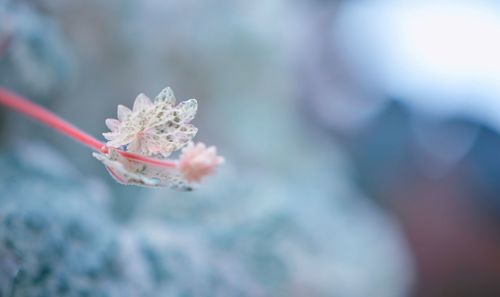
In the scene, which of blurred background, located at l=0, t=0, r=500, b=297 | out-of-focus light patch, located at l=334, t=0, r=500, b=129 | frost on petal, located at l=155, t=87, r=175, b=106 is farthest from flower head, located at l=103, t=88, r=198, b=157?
out-of-focus light patch, located at l=334, t=0, r=500, b=129

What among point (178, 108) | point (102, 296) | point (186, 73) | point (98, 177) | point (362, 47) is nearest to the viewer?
point (178, 108)

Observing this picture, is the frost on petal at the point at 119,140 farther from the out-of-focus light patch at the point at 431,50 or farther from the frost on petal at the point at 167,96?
the out-of-focus light patch at the point at 431,50

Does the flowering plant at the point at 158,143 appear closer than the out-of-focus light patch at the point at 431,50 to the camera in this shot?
Yes

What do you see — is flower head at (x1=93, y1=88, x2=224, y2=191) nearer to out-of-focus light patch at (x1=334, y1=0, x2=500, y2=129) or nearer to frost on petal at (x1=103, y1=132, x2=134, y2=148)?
frost on petal at (x1=103, y1=132, x2=134, y2=148)

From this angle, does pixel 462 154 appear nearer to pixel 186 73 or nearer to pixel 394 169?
pixel 394 169

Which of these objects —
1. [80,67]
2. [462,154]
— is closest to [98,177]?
[80,67]

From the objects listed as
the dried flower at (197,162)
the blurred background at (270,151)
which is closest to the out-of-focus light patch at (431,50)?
the blurred background at (270,151)
